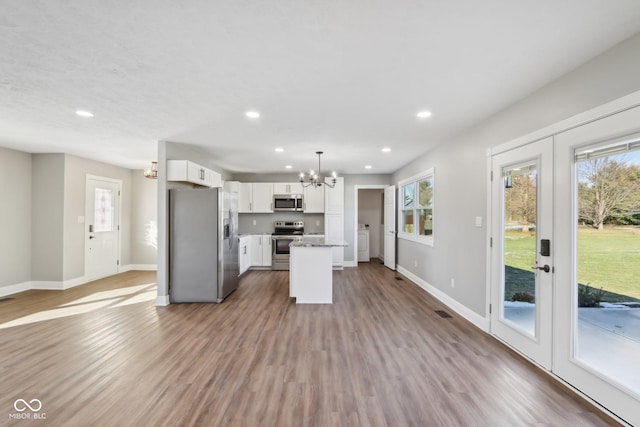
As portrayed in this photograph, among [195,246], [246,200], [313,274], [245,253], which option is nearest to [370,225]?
[246,200]

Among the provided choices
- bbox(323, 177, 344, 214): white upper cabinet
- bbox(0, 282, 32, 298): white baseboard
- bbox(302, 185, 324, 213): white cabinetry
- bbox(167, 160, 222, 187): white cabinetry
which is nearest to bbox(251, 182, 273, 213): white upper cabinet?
bbox(302, 185, 324, 213): white cabinetry

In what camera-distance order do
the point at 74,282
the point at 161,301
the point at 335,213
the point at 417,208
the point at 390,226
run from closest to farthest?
the point at 161,301
the point at 74,282
the point at 417,208
the point at 390,226
the point at 335,213

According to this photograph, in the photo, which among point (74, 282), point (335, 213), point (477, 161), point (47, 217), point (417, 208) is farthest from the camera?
point (335, 213)

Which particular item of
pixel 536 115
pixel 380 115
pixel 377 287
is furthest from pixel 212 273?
pixel 536 115

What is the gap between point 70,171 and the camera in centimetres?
530

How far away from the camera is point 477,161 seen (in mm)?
3475

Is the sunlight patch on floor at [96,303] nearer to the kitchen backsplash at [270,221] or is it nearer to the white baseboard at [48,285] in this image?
the white baseboard at [48,285]

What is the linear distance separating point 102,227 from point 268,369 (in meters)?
5.73

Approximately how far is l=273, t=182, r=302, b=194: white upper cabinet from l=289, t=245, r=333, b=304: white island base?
9.96ft

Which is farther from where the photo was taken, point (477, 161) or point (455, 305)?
point (455, 305)

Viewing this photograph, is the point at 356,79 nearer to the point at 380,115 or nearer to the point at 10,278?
the point at 380,115

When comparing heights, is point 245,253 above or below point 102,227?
below

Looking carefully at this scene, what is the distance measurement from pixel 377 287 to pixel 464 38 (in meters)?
4.35

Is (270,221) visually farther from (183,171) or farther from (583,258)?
(583,258)
